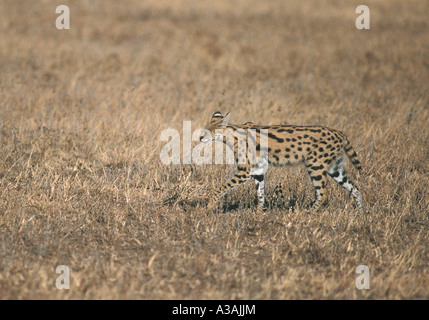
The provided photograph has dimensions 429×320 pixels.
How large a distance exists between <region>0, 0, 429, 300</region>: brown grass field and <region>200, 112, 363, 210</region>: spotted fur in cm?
26

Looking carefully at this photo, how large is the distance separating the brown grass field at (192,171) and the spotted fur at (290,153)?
0.26 meters

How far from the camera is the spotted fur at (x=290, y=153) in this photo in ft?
20.8

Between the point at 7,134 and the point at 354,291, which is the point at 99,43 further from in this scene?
the point at 354,291

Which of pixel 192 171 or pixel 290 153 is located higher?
pixel 290 153

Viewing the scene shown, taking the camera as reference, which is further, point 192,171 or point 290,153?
point 192,171

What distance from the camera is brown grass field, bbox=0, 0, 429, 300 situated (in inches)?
187

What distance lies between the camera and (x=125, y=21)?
687 inches

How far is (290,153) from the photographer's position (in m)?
6.37

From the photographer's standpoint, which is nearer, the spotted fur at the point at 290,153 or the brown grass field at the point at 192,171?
the brown grass field at the point at 192,171

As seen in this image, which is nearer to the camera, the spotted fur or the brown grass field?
the brown grass field

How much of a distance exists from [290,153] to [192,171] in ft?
4.83

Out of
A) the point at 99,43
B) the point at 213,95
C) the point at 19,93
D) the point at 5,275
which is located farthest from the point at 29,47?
the point at 5,275

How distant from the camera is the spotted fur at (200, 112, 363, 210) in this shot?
6.34 meters

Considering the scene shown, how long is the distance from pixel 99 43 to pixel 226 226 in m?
10.3
